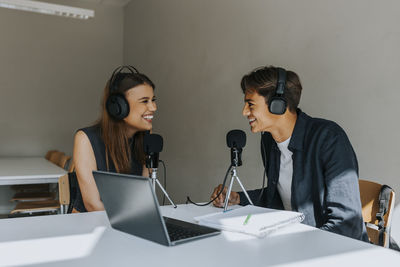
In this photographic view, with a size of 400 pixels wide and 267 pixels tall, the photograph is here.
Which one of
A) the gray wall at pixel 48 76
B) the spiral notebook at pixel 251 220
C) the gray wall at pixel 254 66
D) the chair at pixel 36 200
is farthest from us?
the gray wall at pixel 48 76

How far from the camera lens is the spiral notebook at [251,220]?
45.6 inches

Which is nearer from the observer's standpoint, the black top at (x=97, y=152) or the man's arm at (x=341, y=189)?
the man's arm at (x=341, y=189)

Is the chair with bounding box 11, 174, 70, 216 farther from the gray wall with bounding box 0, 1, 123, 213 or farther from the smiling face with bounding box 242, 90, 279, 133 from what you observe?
the gray wall with bounding box 0, 1, 123, 213

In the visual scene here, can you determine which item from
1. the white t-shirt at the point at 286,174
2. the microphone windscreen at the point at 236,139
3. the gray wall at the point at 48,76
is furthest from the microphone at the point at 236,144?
the gray wall at the point at 48,76

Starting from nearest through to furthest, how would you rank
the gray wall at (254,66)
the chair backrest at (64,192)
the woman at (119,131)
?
1. the woman at (119,131)
2. the gray wall at (254,66)
3. the chair backrest at (64,192)

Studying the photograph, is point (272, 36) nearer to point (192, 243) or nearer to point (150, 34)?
Result: point (192, 243)

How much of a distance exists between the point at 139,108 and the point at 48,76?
453 centimetres

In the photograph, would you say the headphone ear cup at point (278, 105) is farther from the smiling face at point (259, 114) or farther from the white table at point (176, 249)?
the white table at point (176, 249)

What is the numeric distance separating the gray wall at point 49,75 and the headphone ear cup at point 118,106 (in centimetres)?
440

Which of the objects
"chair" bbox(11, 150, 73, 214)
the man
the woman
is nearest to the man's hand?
the man

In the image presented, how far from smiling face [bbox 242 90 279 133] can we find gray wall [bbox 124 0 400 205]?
62 cm

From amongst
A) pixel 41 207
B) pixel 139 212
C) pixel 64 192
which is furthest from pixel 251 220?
pixel 41 207

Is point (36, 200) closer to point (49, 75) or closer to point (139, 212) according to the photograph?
point (49, 75)

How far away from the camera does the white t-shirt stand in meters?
1.79
